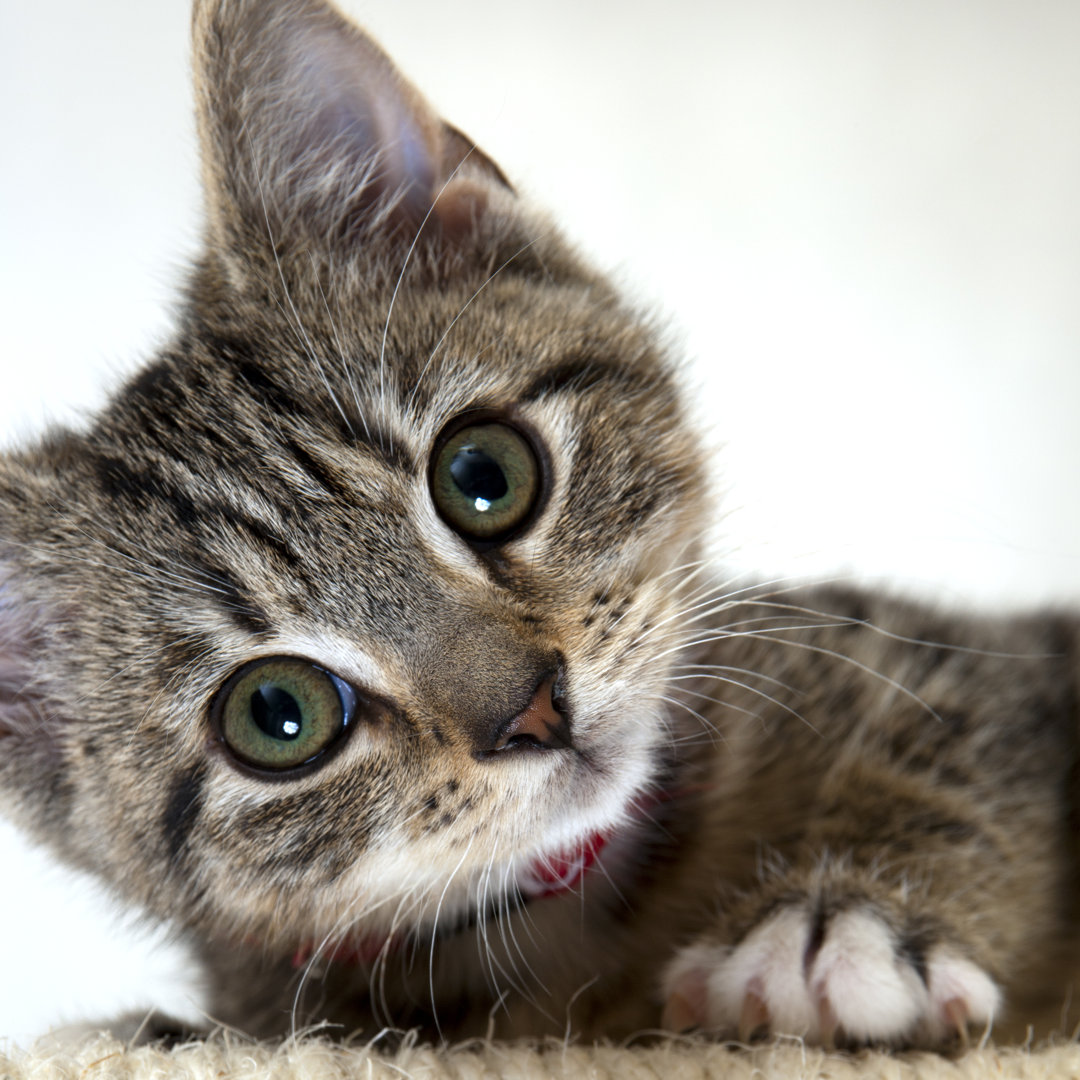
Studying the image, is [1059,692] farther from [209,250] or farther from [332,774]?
[209,250]

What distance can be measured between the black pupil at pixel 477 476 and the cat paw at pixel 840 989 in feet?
1.48

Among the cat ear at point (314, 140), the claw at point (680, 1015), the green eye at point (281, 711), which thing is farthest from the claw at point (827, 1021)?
the cat ear at point (314, 140)

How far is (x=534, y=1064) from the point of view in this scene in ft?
2.31

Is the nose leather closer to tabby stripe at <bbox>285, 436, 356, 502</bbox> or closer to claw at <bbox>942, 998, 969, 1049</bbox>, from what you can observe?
tabby stripe at <bbox>285, 436, 356, 502</bbox>

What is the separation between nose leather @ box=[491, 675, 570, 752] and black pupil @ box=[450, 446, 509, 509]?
0.19 m

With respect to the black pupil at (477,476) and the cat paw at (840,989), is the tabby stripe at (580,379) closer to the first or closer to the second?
the black pupil at (477,476)

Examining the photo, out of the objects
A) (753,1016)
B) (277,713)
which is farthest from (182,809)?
(753,1016)

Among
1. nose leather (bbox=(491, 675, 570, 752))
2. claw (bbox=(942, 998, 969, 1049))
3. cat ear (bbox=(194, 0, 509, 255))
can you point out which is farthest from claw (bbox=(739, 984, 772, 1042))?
cat ear (bbox=(194, 0, 509, 255))

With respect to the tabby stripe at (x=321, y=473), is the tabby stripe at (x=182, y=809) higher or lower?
lower

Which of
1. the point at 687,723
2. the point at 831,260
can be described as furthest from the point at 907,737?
the point at 831,260

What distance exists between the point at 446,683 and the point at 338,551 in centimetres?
15

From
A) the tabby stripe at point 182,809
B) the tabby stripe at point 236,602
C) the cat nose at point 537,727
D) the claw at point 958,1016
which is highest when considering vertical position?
the tabby stripe at point 236,602

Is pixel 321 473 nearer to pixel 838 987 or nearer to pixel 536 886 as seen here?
pixel 536 886

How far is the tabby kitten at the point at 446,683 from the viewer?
2.54 feet
